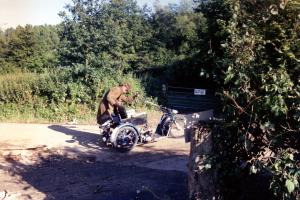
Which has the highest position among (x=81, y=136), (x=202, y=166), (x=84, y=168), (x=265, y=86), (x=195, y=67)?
(x=195, y=67)

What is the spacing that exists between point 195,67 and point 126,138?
724 cm

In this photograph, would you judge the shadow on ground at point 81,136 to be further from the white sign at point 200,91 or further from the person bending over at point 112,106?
the white sign at point 200,91

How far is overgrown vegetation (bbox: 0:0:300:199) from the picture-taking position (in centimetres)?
348

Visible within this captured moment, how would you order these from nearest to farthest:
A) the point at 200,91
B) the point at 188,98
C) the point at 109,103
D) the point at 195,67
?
the point at 109,103
the point at 200,91
the point at 195,67
the point at 188,98

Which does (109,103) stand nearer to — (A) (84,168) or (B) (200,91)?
(A) (84,168)

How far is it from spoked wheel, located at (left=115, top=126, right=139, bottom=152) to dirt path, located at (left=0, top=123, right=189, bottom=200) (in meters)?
0.16

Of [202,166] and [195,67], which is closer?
[202,166]

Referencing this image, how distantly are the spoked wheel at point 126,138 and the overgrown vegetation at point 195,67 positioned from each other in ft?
7.63

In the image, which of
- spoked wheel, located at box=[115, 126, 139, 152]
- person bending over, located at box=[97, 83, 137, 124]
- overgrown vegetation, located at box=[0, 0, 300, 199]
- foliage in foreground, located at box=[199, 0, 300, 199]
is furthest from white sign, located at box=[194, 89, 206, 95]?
foliage in foreground, located at box=[199, 0, 300, 199]

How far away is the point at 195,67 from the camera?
1670 cm

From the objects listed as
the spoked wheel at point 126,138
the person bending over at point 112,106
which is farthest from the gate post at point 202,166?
the person bending over at point 112,106

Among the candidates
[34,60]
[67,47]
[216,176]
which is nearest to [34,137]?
[67,47]

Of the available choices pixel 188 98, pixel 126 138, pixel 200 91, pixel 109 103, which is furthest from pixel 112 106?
pixel 188 98

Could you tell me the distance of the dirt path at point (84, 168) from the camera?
7.47 meters
